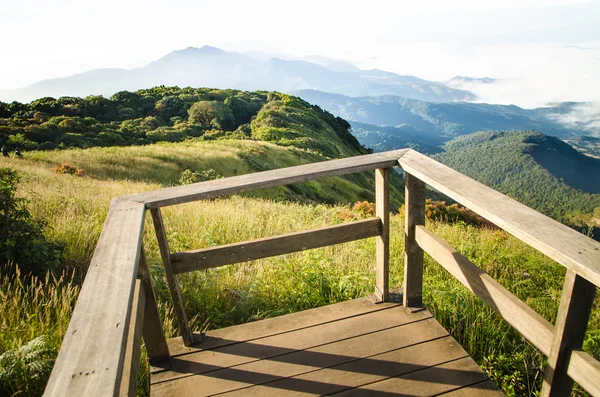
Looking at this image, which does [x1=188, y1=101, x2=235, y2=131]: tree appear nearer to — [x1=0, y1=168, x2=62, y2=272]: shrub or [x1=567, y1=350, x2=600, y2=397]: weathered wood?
[x1=0, y1=168, x2=62, y2=272]: shrub

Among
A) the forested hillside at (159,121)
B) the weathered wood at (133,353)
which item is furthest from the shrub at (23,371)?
the forested hillside at (159,121)

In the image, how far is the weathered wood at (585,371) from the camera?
64.2 inches

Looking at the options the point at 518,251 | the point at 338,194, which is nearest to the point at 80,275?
the point at 518,251

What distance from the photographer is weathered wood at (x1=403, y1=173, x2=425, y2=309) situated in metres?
2.95

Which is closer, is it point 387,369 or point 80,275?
point 387,369

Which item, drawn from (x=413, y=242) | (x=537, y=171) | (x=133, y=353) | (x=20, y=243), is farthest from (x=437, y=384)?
(x=537, y=171)

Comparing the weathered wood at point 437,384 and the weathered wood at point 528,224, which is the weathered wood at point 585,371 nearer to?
the weathered wood at point 528,224

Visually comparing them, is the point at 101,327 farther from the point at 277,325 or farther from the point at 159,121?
the point at 159,121

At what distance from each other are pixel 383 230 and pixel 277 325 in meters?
1.15

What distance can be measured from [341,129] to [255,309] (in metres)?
61.0

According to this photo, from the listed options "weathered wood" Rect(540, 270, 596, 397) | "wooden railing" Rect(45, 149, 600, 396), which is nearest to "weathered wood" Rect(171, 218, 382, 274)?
"wooden railing" Rect(45, 149, 600, 396)

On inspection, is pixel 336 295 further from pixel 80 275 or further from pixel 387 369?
pixel 80 275

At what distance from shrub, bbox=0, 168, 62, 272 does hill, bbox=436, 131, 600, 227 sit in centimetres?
12279

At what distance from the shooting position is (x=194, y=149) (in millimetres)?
23531
